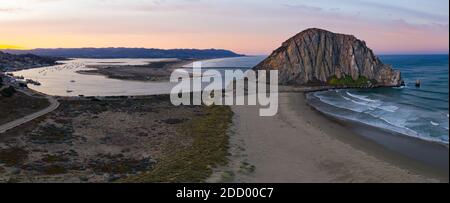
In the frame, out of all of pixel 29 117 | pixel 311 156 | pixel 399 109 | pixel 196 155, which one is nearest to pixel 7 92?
pixel 29 117

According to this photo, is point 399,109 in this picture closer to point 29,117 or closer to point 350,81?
point 350,81

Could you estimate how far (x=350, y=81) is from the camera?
301 ft

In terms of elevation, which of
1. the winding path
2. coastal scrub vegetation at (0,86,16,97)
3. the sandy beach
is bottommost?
the sandy beach

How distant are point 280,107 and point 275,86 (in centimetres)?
3078

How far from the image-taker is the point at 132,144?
35.7 m

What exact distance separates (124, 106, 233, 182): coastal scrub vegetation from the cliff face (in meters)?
51.0

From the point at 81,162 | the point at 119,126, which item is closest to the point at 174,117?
the point at 119,126

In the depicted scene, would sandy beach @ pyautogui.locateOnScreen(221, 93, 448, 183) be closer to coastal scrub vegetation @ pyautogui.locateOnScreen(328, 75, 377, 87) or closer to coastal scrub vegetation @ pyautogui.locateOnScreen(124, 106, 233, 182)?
coastal scrub vegetation @ pyautogui.locateOnScreen(124, 106, 233, 182)

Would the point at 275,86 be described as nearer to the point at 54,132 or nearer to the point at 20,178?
the point at 54,132

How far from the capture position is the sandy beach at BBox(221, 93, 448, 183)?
26.2 metres

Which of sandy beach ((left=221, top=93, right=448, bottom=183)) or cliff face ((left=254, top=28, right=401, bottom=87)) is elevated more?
cliff face ((left=254, top=28, right=401, bottom=87))

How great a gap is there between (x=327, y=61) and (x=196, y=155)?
71932 mm

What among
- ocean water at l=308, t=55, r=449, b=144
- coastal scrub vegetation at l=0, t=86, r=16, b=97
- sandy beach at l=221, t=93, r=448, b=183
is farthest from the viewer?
coastal scrub vegetation at l=0, t=86, r=16, b=97

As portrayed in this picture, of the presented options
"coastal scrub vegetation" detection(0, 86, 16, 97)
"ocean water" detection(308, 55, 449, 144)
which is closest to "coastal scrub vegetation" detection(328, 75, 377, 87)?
"ocean water" detection(308, 55, 449, 144)
